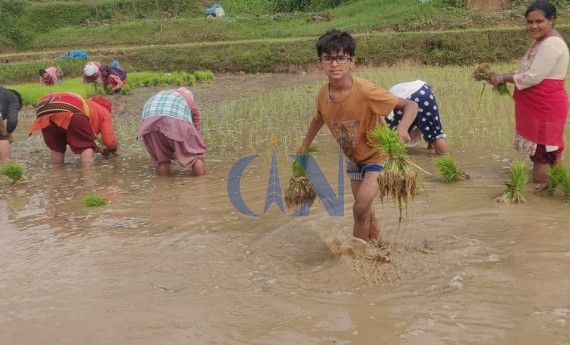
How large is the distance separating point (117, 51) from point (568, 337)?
55.8 ft

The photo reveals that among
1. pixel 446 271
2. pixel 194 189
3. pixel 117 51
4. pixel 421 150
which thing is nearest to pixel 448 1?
pixel 117 51

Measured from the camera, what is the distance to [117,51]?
1766cm

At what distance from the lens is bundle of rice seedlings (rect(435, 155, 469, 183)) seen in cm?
466

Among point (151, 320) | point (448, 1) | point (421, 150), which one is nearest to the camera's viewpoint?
point (151, 320)

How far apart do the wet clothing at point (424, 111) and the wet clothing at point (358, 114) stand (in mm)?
2366

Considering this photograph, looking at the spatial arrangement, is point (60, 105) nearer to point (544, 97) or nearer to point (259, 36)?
point (544, 97)

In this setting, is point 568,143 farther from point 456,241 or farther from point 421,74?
point 421,74

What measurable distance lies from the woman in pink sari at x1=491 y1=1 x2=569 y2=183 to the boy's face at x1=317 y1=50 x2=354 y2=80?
6.02 feet

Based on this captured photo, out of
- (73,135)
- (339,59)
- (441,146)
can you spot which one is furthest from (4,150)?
(339,59)

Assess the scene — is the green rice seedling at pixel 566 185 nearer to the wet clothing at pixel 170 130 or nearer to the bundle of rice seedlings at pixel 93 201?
the wet clothing at pixel 170 130

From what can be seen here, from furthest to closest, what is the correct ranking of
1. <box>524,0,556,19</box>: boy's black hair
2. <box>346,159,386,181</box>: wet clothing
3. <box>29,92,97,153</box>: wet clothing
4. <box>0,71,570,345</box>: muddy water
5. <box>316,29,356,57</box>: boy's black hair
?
1. <box>29,92,97,153</box>: wet clothing
2. <box>524,0,556,19</box>: boy's black hair
3. <box>346,159,386,181</box>: wet clothing
4. <box>316,29,356,57</box>: boy's black hair
5. <box>0,71,570,345</box>: muddy water

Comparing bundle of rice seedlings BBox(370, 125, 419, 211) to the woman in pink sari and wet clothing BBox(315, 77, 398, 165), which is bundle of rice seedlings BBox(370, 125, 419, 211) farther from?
the woman in pink sari

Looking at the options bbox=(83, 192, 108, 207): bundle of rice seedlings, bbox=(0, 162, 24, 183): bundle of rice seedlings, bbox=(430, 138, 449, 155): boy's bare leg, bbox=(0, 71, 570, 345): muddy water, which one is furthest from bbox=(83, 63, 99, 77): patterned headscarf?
bbox=(430, 138, 449, 155): boy's bare leg

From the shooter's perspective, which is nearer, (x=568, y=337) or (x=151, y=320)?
(x=568, y=337)
